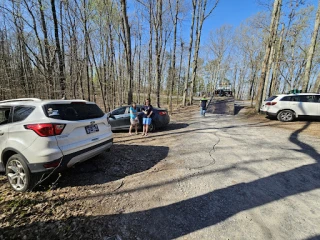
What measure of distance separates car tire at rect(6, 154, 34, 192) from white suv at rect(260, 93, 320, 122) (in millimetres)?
11542

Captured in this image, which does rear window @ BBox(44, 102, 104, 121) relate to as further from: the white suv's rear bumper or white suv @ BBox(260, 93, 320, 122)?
white suv @ BBox(260, 93, 320, 122)

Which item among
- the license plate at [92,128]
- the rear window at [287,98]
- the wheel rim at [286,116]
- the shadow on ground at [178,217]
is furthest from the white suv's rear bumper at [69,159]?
the wheel rim at [286,116]

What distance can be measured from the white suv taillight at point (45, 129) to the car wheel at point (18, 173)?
23.8 inches

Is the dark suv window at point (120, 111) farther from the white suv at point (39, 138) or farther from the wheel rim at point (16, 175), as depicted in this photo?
the wheel rim at point (16, 175)

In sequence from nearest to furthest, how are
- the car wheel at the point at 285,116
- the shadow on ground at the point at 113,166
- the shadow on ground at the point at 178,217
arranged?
1. the shadow on ground at the point at 178,217
2. the shadow on ground at the point at 113,166
3. the car wheel at the point at 285,116

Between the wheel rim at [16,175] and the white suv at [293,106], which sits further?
the white suv at [293,106]

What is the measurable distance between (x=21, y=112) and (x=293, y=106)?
12003 mm

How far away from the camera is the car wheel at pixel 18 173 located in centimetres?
289

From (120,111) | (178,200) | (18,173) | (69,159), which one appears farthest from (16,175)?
(120,111)

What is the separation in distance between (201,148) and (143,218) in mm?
3408

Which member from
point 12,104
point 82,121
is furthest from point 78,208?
point 12,104

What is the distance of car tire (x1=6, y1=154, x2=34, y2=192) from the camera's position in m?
2.89

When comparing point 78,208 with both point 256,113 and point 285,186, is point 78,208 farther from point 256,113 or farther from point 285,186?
point 256,113

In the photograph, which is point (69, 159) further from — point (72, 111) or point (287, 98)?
point (287, 98)
